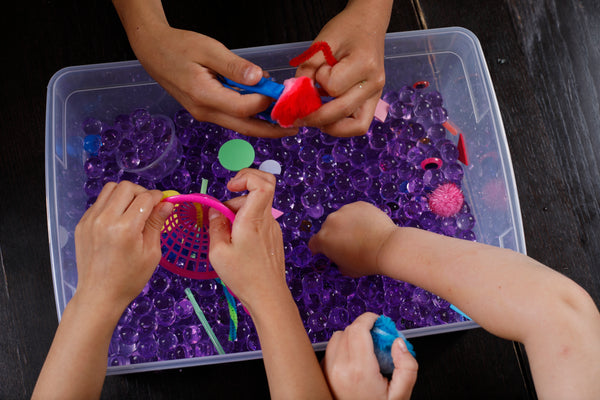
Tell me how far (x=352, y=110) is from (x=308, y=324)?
1.27 feet

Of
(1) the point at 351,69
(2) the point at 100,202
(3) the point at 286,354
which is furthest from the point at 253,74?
(3) the point at 286,354

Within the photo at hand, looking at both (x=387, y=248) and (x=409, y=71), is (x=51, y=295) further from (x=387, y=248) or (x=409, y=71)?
(x=409, y=71)

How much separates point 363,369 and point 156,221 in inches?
13.2

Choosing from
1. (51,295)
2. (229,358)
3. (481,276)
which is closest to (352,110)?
(481,276)

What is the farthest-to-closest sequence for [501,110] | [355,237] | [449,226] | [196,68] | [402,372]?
1. [501,110]
2. [449,226]
3. [355,237]
4. [196,68]
5. [402,372]

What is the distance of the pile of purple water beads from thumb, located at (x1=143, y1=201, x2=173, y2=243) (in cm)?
22

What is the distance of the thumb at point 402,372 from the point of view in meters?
0.48

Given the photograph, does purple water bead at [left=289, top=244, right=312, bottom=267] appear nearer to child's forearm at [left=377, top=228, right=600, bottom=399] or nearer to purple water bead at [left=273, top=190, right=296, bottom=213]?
purple water bead at [left=273, top=190, right=296, bottom=213]

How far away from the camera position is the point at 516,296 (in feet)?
1.68

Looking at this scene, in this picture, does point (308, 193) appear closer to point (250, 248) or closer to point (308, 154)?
point (308, 154)

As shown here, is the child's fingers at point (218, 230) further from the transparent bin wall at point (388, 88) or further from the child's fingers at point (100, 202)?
the transparent bin wall at point (388, 88)

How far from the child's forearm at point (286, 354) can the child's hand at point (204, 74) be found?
0.84 feet

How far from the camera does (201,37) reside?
1.92 ft

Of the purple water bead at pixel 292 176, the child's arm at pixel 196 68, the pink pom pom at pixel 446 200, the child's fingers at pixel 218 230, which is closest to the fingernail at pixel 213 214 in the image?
the child's fingers at pixel 218 230
